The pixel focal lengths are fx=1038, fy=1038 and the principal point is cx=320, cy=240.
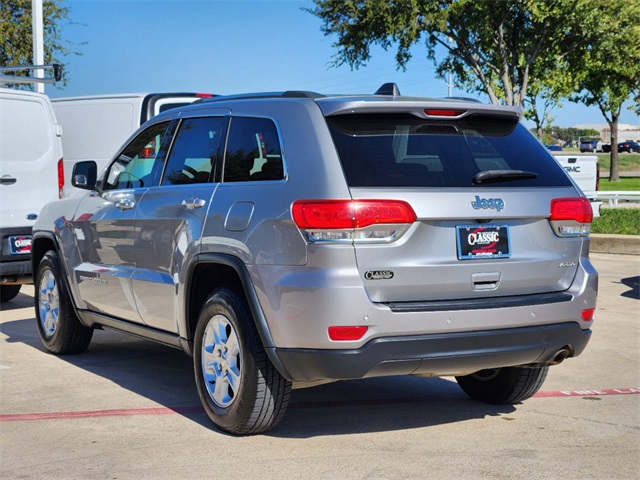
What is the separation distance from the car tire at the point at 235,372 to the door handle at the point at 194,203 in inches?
21.2

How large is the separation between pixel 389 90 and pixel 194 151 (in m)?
1.24

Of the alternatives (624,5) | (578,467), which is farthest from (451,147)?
(624,5)

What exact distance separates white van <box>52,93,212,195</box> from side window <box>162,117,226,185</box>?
568 centimetres

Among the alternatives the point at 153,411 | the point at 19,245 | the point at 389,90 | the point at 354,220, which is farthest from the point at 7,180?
the point at 354,220

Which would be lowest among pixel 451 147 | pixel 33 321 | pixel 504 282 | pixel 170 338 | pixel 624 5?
pixel 33 321

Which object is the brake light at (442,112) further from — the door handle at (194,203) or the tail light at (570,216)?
the door handle at (194,203)

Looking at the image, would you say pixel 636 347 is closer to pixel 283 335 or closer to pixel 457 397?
pixel 457 397

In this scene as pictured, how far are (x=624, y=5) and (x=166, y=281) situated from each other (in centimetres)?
2799

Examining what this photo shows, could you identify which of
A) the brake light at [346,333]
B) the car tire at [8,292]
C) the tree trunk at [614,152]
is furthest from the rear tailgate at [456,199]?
the tree trunk at [614,152]

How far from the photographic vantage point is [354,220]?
488 cm

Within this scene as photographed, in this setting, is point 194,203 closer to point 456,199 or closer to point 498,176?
point 456,199

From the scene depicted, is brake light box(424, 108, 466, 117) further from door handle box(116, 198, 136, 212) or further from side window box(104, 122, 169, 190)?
door handle box(116, 198, 136, 212)

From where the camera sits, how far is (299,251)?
16.3ft

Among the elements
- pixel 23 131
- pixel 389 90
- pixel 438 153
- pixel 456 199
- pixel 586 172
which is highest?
pixel 389 90
